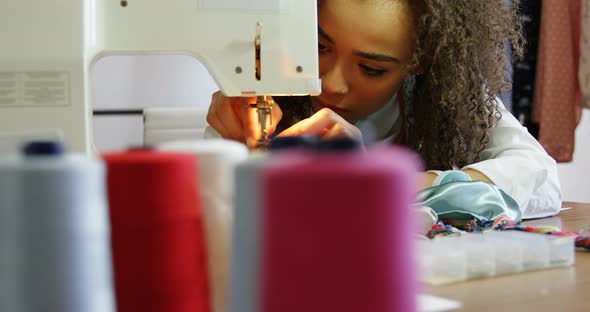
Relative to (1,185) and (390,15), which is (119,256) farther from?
(390,15)

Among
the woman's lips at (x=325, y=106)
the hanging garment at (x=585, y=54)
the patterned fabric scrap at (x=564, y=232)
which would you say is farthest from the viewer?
the hanging garment at (x=585, y=54)

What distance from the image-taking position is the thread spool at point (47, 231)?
424mm

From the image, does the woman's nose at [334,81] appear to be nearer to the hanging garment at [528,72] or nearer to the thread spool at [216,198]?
the thread spool at [216,198]

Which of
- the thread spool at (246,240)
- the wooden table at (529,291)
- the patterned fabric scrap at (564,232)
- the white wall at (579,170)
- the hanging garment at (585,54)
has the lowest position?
the white wall at (579,170)

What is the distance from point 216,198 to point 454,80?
108 centimetres

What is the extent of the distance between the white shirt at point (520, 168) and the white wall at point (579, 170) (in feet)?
5.85

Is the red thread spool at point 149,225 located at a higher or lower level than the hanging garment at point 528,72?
lower

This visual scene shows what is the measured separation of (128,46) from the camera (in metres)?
1.16

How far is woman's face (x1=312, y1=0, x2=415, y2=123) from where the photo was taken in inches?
56.4

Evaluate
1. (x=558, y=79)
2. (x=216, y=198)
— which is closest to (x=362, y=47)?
(x=216, y=198)

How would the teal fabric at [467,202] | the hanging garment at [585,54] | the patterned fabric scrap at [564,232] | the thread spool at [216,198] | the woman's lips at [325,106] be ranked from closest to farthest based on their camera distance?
the thread spool at [216,198], the patterned fabric scrap at [564,232], the teal fabric at [467,202], the woman's lips at [325,106], the hanging garment at [585,54]

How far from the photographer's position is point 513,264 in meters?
0.83

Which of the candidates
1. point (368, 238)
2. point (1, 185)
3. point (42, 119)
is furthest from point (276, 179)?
point (42, 119)

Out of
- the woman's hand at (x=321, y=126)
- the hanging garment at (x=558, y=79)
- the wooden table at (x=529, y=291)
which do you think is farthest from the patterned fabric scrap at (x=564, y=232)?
the hanging garment at (x=558, y=79)
